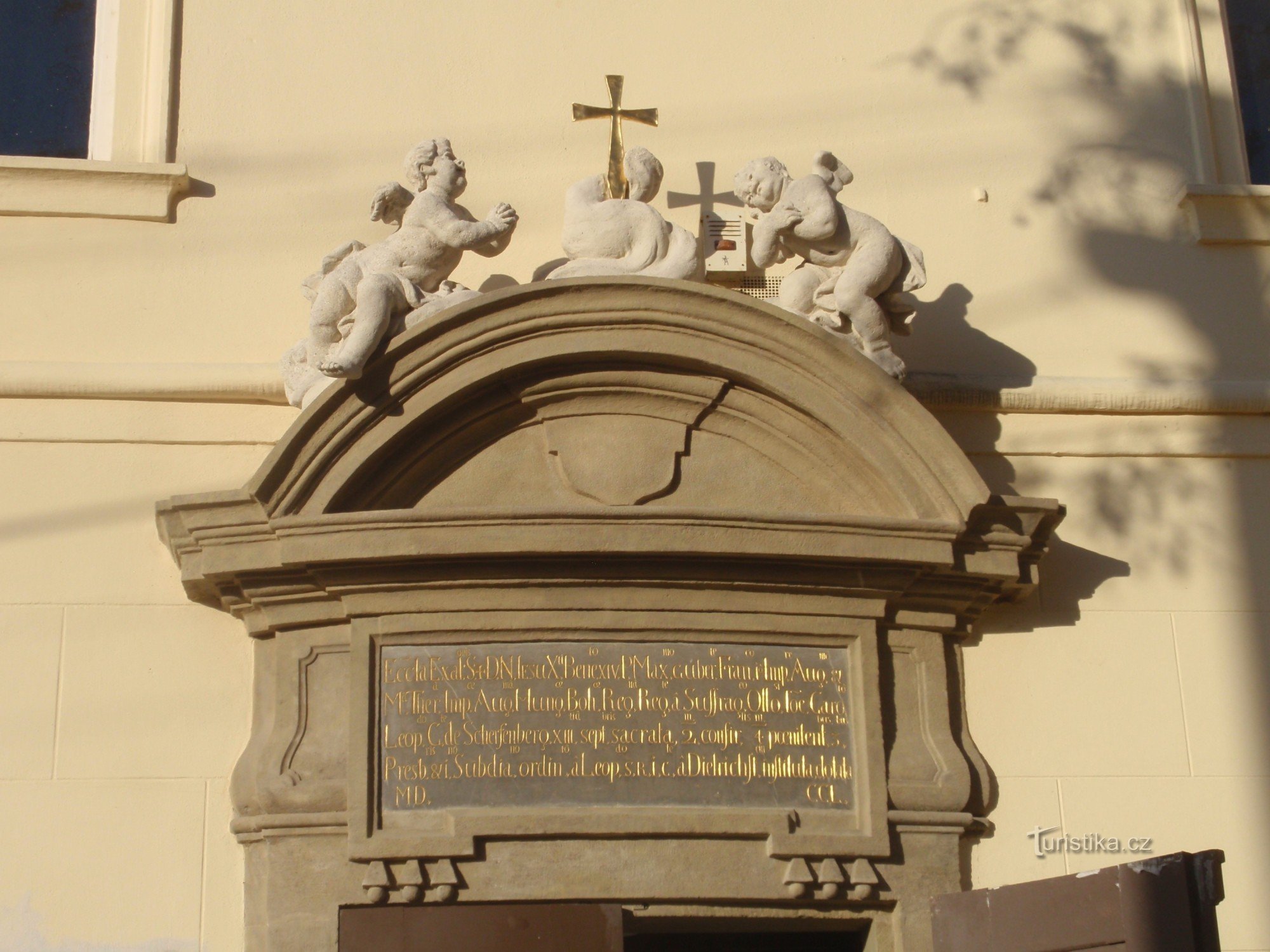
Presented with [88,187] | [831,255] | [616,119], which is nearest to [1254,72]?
[831,255]

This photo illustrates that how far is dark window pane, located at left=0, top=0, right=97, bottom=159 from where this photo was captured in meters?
6.26

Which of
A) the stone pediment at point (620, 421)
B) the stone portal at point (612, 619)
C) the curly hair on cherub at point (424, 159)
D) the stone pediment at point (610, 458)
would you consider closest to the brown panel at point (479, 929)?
the stone portal at point (612, 619)

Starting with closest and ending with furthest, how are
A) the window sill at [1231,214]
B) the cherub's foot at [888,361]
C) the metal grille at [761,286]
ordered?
the cherub's foot at [888,361] < the metal grille at [761,286] < the window sill at [1231,214]

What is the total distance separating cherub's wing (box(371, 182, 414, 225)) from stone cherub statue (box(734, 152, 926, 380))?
1.06 m

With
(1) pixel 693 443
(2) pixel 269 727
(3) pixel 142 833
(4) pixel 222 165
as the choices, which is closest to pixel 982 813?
(1) pixel 693 443

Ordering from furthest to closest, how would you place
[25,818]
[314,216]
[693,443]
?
[314,216]
[693,443]
[25,818]

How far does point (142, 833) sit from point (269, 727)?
47 centimetres

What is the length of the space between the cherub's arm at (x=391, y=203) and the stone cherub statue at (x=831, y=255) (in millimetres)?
1061

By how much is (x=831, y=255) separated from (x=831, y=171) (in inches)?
11.6

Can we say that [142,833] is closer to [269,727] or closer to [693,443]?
[269,727]

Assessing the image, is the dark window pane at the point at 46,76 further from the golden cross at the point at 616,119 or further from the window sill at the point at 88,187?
the golden cross at the point at 616,119

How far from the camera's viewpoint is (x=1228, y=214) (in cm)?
627

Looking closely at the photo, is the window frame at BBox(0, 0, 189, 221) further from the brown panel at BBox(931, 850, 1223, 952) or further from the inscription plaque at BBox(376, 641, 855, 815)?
the brown panel at BBox(931, 850, 1223, 952)

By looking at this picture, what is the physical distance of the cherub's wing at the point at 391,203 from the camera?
5.56 meters
